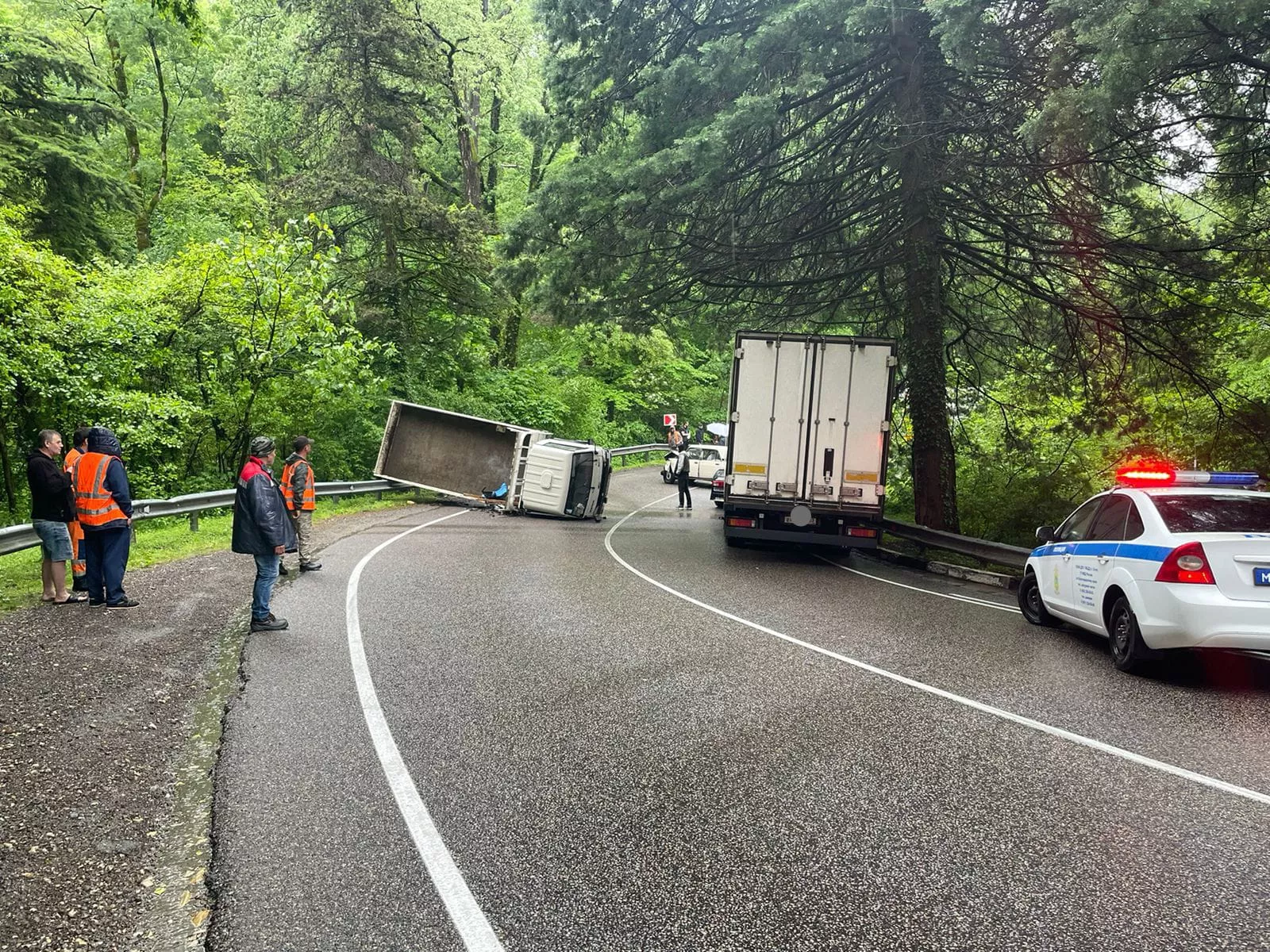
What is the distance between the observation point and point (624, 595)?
11.3 m

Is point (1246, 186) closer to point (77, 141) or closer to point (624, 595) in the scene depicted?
point (624, 595)

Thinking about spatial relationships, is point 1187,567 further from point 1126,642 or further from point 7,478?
point 7,478

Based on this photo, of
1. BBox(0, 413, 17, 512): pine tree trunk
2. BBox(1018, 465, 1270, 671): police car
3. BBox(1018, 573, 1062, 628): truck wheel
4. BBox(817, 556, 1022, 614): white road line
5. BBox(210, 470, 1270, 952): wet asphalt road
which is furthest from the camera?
BBox(0, 413, 17, 512): pine tree trunk

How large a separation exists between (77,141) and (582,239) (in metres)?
14.1

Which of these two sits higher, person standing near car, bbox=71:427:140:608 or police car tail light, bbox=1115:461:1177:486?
police car tail light, bbox=1115:461:1177:486

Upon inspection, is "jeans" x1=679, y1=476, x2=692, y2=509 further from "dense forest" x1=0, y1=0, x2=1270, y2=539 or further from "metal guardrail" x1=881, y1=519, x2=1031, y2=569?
"metal guardrail" x1=881, y1=519, x2=1031, y2=569

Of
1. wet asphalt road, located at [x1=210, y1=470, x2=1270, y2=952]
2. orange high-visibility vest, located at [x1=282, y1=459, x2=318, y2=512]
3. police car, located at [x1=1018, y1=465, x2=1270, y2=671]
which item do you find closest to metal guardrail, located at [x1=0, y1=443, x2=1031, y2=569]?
orange high-visibility vest, located at [x1=282, y1=459, x2=318, y2=512]

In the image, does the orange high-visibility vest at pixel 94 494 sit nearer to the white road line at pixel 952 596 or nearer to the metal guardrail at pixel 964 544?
the white road line at pixel 952 596

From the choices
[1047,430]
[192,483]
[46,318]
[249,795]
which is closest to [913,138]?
[1047,430]

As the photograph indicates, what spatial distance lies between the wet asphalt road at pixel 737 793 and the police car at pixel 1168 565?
0.44 meters

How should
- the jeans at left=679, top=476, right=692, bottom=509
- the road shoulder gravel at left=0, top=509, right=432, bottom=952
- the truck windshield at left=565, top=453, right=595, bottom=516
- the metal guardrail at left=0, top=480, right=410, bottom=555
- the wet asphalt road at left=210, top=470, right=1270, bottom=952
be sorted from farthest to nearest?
1. the jeans at left=679, top=476, right=692, bottom=509
2. the truck windshield at left=565, top=453, right=595, bottom=516
3. the metal guardrail at left=0, top=480, right=410, bottom=555
4. the road shoulder gravel at left=0, top=509, right=432, bottom=952
5. the wet asphalt road at left=210, top=470, right=1270, bottom=952

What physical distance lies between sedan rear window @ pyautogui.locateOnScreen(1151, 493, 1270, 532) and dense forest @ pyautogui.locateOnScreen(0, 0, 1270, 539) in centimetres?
426

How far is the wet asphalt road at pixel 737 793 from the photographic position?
357 centimetres

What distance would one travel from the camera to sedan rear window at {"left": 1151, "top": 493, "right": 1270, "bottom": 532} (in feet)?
24.0
